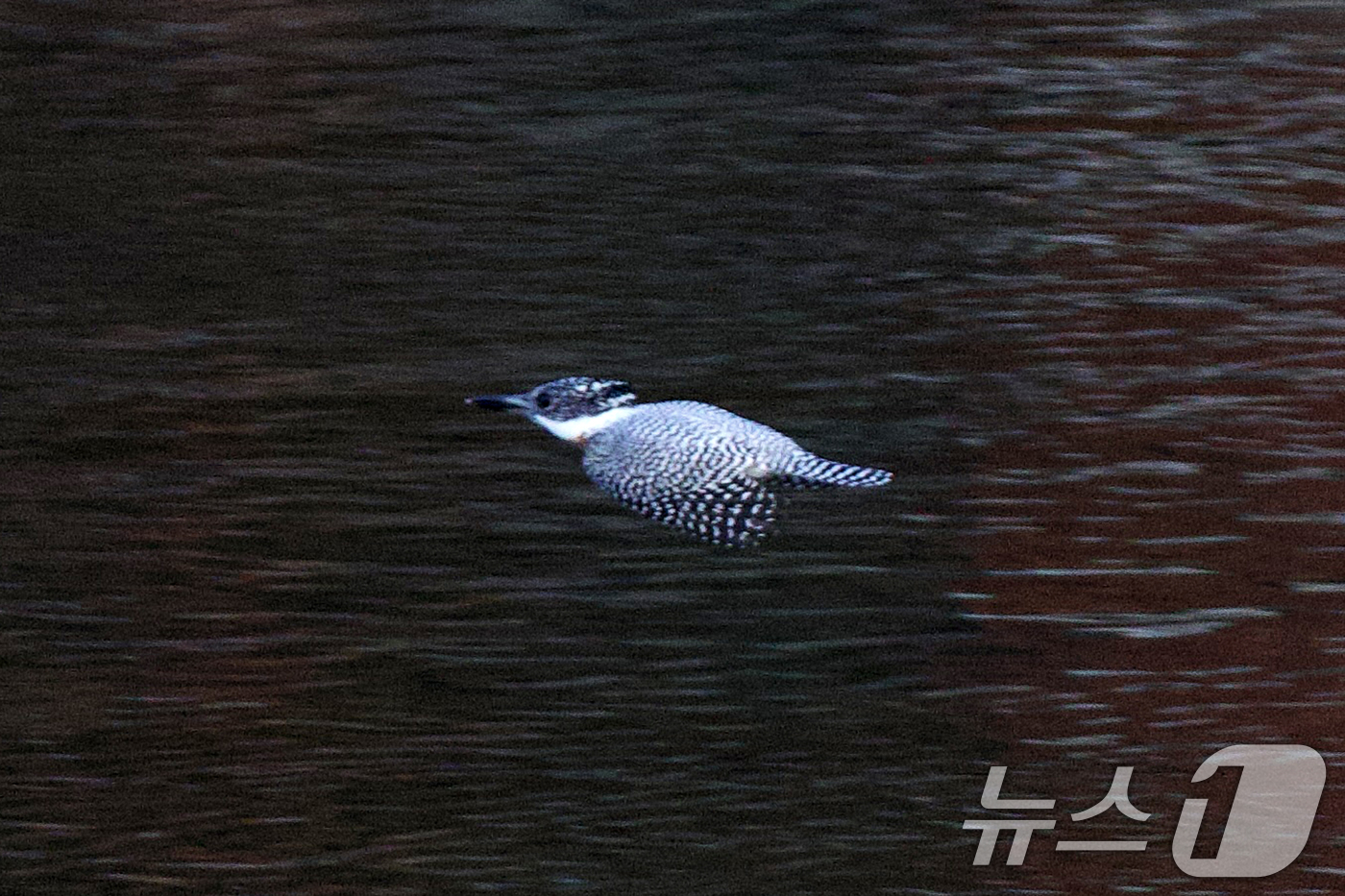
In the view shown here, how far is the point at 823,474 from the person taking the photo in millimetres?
2195

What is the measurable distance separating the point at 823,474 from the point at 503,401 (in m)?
0.43

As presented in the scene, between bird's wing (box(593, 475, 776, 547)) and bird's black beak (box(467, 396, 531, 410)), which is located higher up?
bird's black beak (box(467, 396, 531, 410))

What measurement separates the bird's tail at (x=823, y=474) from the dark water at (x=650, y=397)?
4 cm

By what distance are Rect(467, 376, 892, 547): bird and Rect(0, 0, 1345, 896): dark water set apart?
0.14 ft

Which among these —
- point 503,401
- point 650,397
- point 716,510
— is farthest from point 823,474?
point 503,401

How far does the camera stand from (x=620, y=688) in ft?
6.91

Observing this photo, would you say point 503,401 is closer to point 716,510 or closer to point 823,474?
point 716,510

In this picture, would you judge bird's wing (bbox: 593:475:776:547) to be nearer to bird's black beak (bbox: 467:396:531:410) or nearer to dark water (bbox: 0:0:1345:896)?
dark water (bbox: 0:0:1345:896)

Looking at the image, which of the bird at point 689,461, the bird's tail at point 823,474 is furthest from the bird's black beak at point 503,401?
the bird's tail at point 823,474

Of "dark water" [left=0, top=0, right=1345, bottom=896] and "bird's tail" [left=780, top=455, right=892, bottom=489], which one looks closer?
"dark water" [left=0, top=0, right=1345, bottom=896]

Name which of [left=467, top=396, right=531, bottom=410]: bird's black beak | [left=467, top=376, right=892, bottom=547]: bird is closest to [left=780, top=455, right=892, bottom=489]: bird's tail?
[left=467, top=376, right=892, bottom=547]: bird

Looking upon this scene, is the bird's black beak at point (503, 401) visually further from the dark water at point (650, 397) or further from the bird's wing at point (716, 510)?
the bird's wing at point (716, 510)

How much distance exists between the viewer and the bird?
7.15 ft

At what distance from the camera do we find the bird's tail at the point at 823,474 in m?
2.19
